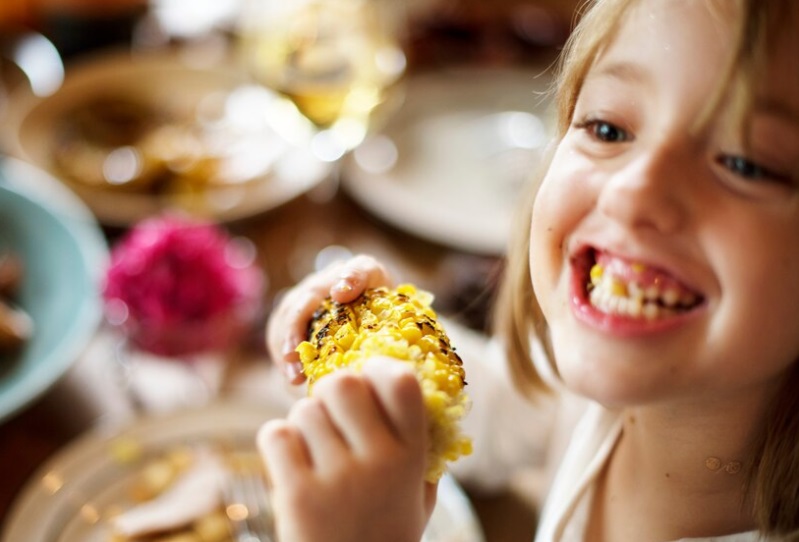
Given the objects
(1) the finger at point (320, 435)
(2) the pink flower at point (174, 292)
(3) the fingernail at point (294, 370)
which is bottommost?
(2) the pink flower at point (174, 292)

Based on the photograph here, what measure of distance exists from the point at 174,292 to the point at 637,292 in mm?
518

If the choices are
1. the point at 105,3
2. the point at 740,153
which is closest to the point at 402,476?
the point at 740,153

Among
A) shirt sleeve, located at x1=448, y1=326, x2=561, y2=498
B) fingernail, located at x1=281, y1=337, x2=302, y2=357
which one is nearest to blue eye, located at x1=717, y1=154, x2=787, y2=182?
fingernail, located at x1=281, y1=337, x2=302, y2=357

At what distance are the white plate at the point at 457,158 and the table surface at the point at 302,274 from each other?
1.2 inches

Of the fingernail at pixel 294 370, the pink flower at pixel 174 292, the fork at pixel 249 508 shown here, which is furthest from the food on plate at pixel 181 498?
the fingernail at pixel 294 370

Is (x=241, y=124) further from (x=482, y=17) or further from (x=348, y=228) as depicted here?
(x=482, y=17)

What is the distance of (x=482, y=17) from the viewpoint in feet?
4.63

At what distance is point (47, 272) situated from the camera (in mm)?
971

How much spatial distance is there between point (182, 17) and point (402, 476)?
1.22 metres

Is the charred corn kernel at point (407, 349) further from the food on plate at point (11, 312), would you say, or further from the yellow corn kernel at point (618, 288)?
the food on plate at point (11, 312)

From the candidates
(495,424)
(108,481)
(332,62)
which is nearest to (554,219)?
(495,424)

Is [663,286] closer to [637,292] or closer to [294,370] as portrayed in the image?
[637,292]

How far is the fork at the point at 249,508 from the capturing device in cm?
74

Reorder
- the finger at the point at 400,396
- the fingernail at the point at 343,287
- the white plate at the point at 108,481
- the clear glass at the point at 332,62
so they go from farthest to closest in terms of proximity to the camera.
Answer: the clear glass at the point at 332,62
the white plate at the point at 108,481
the fingernail at the point at 343,287
the finger at the point at 400,396
